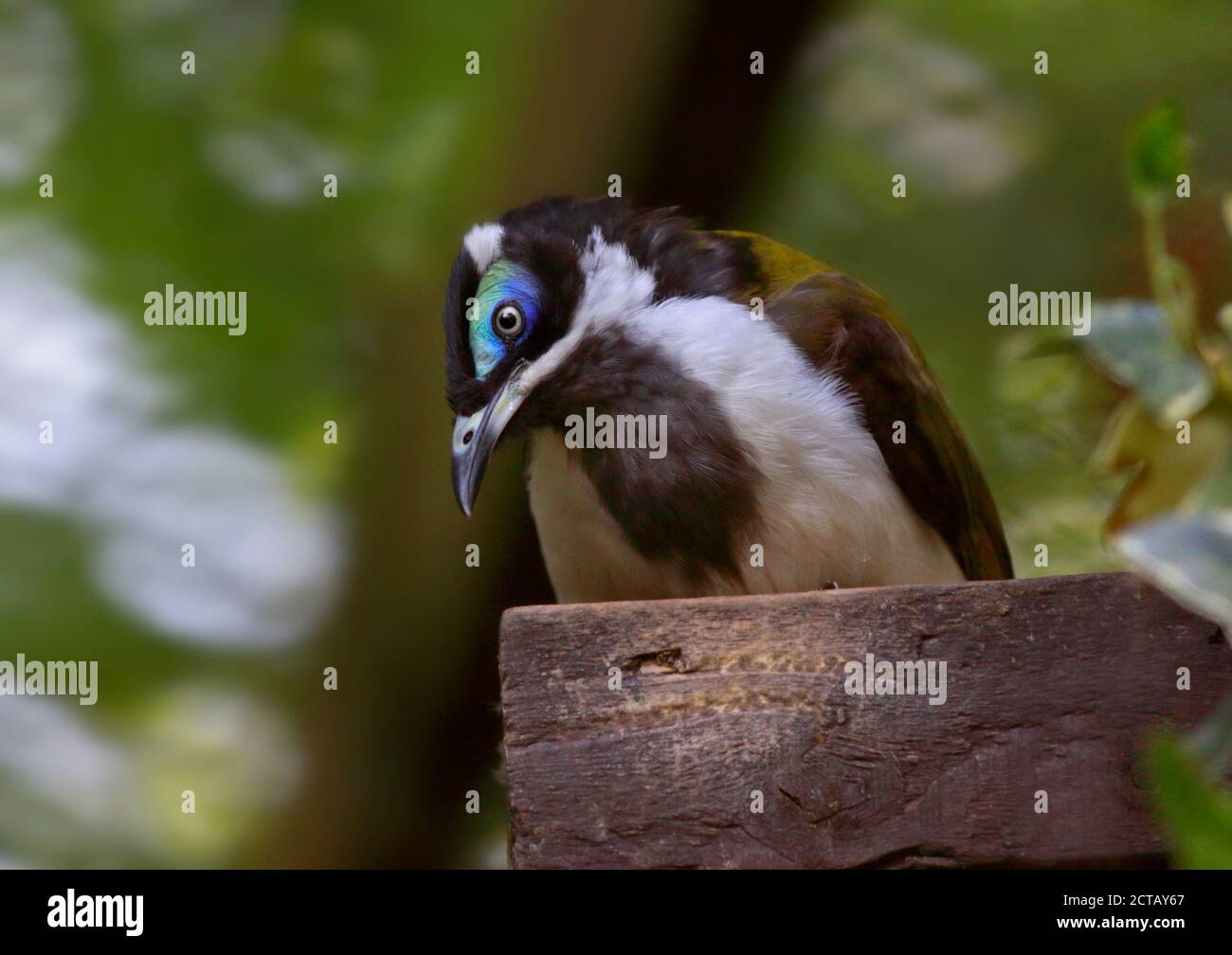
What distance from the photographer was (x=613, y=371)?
2740 mm

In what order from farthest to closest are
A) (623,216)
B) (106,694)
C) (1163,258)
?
(106,694)
(623,216)
(1163,258)

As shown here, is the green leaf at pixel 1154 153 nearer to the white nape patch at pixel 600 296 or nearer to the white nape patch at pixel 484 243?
the white nape patch at pixel 600 296

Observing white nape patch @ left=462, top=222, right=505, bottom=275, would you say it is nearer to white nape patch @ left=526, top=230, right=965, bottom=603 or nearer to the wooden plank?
white nape patch @ left=526, top=230, right=965, bottom=603

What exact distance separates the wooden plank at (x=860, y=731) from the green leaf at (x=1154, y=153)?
0.73m

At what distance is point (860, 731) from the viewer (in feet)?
6.32

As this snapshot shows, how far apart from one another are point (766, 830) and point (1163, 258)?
0.94m

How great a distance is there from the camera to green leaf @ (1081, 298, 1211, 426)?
1.37 meters

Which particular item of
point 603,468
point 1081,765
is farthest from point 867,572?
point 1081,765

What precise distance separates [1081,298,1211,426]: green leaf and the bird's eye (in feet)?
4.67

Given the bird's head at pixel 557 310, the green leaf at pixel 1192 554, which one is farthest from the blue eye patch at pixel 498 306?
the green leaf at pixel 1192 554

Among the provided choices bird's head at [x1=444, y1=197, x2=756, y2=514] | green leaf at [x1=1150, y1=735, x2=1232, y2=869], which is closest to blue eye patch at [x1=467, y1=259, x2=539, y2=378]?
bird's head at [x1=444, y1=197, x2=756, y2=514]

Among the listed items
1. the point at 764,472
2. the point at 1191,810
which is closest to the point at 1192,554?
the point at 1191,810

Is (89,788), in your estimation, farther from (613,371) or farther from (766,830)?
(766,830)

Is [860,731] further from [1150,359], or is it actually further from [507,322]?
[507,322]
